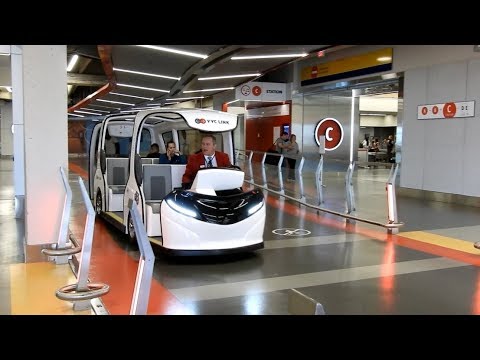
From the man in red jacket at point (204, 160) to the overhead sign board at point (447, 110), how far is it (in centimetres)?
697

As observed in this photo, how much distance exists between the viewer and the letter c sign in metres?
18.6

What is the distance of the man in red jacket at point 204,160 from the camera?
→ 644 cm

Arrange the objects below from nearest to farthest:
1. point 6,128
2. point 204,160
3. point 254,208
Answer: point 254,208 → point 204,160 → point 6,128

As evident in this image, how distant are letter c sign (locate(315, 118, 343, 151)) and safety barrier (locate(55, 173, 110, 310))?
607 inches

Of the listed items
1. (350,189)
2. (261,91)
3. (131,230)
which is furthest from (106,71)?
(131,230)

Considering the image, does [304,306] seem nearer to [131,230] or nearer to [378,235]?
[131,230]

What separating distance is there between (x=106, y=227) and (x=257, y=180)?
6.44 metres

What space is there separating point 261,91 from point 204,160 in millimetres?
12867

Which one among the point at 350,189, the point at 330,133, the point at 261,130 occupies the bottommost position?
the point at 350,189

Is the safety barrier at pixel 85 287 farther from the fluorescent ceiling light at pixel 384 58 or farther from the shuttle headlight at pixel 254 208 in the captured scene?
the fluorescent ceiling light at pixel 384 58

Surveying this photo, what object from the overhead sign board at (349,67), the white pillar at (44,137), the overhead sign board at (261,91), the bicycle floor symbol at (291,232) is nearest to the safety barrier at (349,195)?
the bicycle floor symbol at (291,232)

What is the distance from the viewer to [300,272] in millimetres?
5449

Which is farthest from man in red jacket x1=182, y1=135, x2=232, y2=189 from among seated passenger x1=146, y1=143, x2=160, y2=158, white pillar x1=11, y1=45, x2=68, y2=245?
seated passenger x1=146, y1=143, x2=160, y2=158

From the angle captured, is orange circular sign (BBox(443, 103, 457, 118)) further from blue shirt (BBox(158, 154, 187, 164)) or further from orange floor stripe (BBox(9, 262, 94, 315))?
orange floor stripe (BBox(9, 262, 94, 315))
